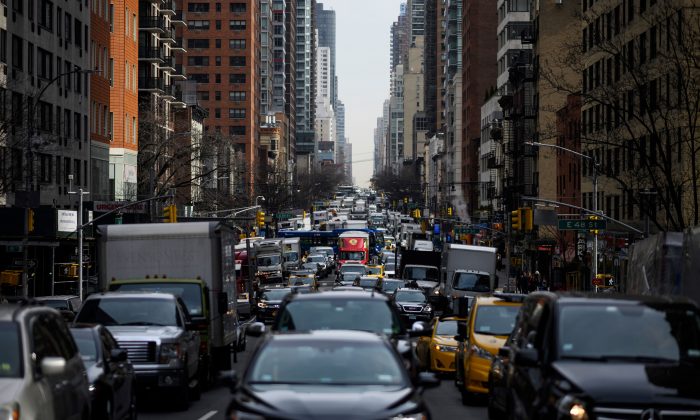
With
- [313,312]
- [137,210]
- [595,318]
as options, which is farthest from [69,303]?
[137,210]

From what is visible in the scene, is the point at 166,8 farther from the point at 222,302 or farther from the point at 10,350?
the point at 10,350

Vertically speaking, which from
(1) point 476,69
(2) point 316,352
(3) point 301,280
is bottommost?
(3) point 301,280

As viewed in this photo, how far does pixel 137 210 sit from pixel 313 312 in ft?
216

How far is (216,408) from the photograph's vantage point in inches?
853

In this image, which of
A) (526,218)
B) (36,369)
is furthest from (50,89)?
(36,369)

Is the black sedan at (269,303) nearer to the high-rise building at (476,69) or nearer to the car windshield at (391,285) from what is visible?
the car windshield at (391,285)

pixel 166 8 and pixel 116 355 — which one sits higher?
pixel 166 8

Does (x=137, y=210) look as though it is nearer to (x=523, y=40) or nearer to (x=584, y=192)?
(x=584, y=192)

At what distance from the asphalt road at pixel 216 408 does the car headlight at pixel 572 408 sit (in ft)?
27.1

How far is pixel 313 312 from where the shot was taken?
1719 centimetres

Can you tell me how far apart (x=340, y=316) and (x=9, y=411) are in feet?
22.1

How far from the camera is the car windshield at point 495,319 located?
2241 centimetres

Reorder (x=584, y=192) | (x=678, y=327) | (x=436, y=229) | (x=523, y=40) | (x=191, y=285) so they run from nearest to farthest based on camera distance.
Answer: (x=678, y=327) < (x=191, y=285) < (x=584, y=192) < (x=523, y=40) < (x=436, y=229)

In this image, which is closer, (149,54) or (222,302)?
(222,302)
